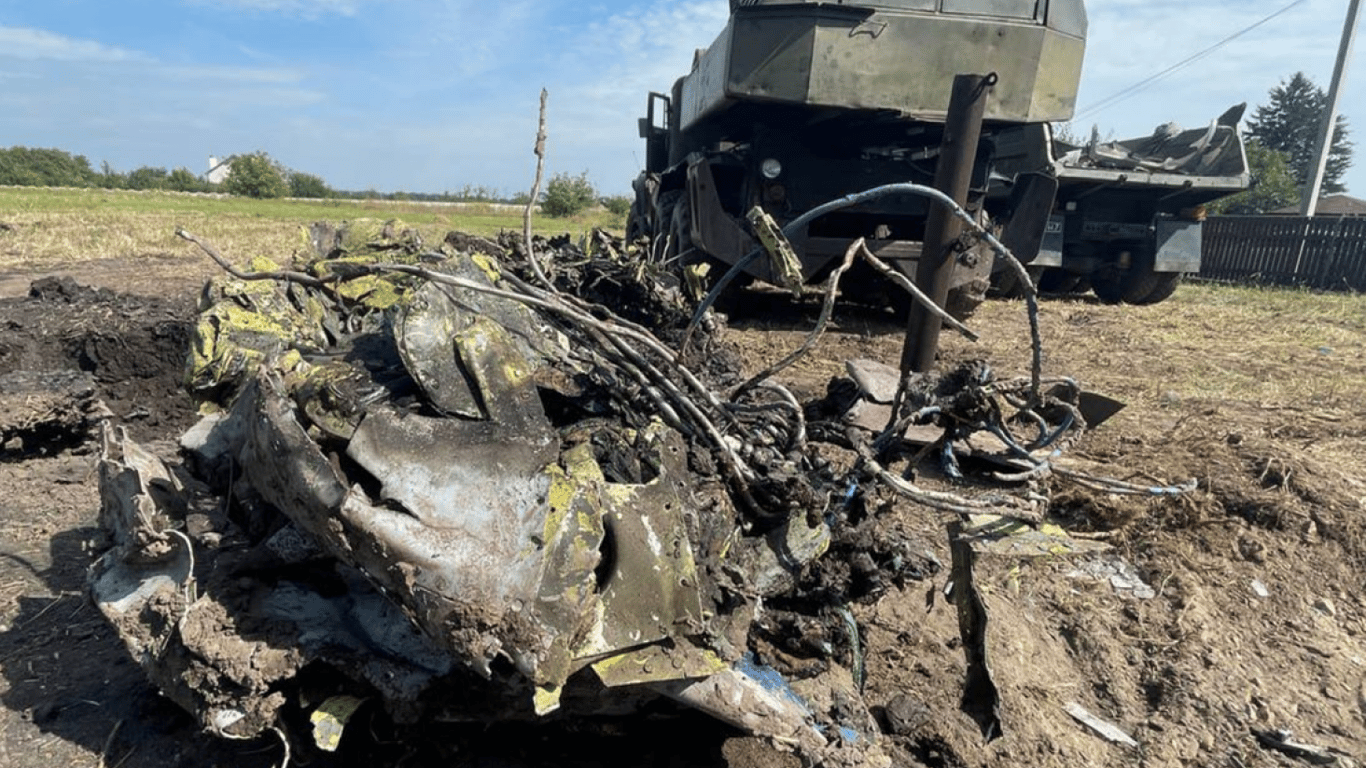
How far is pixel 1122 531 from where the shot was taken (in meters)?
3.63

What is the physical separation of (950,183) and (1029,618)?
1866mm

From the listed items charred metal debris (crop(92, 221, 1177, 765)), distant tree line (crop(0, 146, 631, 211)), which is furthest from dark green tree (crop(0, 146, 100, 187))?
charred metal debris (crop(92, 221, 1177, 765))

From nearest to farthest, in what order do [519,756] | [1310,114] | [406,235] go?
[519,756]
[406,235]
[1310,114]

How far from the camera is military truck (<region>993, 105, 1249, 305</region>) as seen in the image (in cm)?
978

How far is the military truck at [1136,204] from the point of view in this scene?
978cm

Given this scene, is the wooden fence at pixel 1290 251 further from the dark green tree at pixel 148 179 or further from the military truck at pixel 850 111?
the dark green tree at pixel 148 179

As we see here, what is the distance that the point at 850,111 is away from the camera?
6539 millimetres

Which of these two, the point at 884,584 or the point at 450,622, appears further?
the point at 884,584

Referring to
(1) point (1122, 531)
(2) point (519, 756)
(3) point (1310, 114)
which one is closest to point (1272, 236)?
(1) point (1122, 531)

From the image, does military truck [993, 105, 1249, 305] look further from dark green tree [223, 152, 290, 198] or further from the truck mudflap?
dark green tree [223, 152, 290, 198]

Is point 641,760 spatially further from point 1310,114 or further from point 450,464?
point 1310,114

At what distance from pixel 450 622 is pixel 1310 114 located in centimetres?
6257

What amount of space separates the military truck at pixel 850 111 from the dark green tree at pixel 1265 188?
29.9 metres

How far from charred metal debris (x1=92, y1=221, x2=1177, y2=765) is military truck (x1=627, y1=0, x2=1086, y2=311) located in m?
3.73
